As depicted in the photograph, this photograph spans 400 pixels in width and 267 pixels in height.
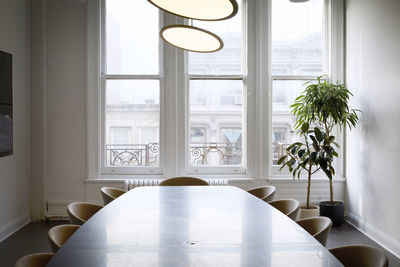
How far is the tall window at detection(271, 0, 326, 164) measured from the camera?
18.6 ft

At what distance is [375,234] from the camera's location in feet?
14.8

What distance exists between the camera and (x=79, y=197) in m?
5.54

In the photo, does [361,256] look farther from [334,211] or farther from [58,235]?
[334,211]

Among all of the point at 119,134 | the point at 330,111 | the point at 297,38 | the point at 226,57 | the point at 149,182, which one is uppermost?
the point at 297,38

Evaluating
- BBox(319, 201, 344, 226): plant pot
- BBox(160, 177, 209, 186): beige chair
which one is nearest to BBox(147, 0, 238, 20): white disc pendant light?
BBox(160, 177, 209, 186): beige chair

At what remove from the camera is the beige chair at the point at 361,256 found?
6.58ft

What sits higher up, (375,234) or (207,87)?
(207,87)

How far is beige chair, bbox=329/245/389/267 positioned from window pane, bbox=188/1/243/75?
12.6 feet

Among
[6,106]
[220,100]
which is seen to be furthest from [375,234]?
[6,106]

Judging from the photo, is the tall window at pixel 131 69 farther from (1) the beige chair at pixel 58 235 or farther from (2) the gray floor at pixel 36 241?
(1) the beige chair at pixel 58 235

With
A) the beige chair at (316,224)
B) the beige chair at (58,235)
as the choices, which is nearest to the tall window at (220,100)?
the beige chair at (316,224)

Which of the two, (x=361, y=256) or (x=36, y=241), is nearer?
(x=361, y=256)

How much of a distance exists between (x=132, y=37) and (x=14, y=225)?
3.08 meters

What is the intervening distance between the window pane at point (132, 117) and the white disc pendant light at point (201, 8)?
2.99 meters
